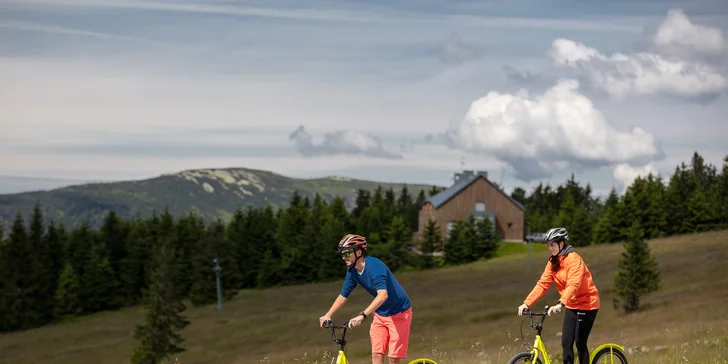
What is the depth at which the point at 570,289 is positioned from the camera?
8.98 metres

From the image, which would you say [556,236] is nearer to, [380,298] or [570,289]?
[570,289]

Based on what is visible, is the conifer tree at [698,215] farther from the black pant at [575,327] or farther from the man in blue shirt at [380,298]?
the man in blue shirt at [380,298]

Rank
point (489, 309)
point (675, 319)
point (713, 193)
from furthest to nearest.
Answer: point (713, 193)
point (489, 309)
point (675, 319)

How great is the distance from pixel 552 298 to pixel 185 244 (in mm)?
49060

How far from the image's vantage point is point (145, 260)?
98.8m

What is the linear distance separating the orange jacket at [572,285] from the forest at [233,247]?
76.2m

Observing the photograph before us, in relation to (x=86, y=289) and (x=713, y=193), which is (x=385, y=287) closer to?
(x=86, y=289)

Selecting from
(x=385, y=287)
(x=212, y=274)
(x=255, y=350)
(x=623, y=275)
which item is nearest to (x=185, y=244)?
(x=212, y=274)

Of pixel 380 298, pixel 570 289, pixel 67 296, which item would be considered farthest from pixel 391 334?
pixel 67 296

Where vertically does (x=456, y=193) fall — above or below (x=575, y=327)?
above

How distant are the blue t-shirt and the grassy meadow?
1522 centimetres

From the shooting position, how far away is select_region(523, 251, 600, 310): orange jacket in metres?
9.00

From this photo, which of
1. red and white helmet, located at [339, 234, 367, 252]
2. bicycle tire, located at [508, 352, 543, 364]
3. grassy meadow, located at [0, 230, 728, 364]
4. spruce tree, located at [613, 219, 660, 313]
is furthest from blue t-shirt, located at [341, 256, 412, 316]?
spruce tree, located at [613, 219, 660, 313]

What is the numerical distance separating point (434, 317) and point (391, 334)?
48401mm
